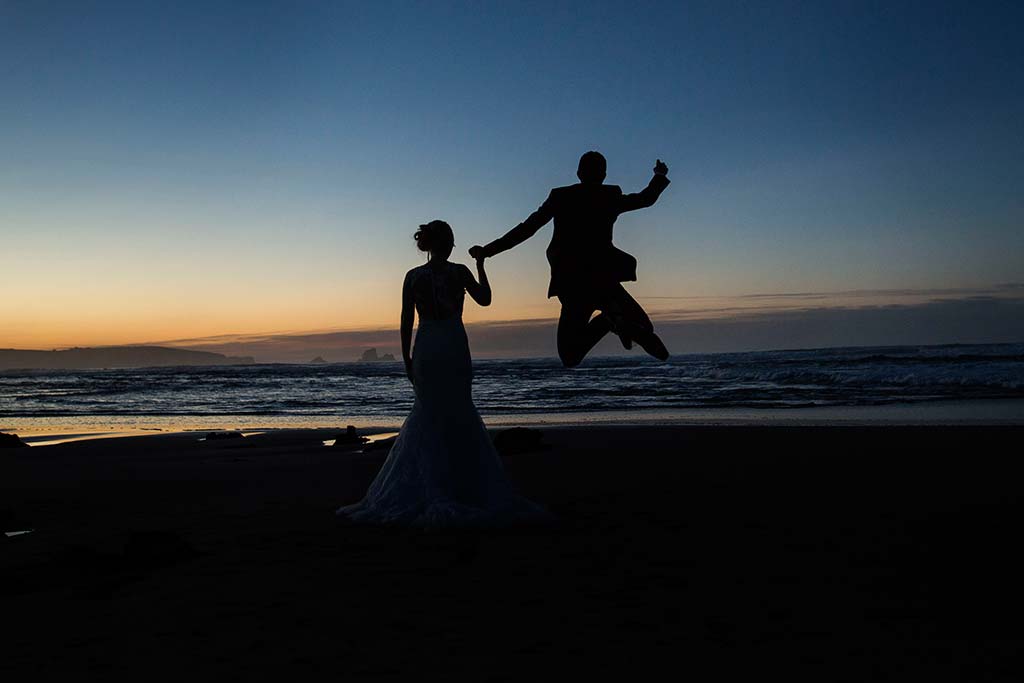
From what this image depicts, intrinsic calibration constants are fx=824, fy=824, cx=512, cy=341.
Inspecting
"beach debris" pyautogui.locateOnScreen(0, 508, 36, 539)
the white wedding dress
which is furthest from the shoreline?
the white wedding dress

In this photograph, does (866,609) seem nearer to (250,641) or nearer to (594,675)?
(594,675)

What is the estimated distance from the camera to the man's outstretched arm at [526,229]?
5.30 m

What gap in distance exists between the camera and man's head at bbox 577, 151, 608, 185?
5.17 meters

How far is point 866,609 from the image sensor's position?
4.40 m

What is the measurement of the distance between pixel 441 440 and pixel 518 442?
18.0ft

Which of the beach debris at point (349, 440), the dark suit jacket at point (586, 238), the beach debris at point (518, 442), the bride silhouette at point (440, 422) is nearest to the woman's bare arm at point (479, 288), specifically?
the bride silhouette at point (440, 422)

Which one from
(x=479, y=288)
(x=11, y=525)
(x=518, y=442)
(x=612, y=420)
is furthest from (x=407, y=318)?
(x=612, y=420)

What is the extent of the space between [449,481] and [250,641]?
3.07m

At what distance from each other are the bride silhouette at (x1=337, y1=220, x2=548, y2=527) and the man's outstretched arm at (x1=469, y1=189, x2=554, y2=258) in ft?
3.77

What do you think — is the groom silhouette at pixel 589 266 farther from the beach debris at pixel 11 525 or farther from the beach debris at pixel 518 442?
the beach debris at pixel 518 442

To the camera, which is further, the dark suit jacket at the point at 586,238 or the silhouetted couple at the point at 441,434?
the silhouetted couple at the point at 441,434

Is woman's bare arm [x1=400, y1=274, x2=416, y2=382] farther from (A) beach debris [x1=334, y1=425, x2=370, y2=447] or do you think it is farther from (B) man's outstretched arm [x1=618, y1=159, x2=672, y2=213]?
(A) beach debris [x1=334, y1=425, x2=370, y2=447]

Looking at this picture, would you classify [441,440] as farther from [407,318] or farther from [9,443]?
[9,443]

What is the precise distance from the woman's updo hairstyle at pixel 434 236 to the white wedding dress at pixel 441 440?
19 cm
